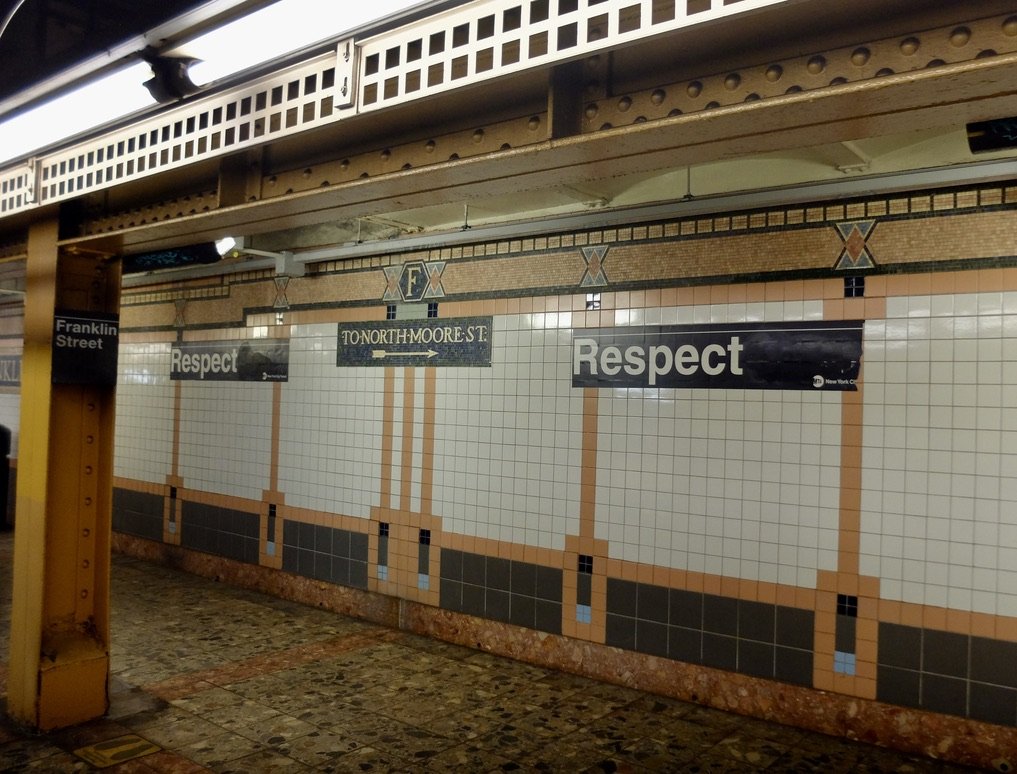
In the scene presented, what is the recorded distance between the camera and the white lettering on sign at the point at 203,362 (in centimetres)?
768

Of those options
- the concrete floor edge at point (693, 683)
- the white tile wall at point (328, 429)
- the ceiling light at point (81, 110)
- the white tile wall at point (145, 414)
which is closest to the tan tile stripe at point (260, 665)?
the concrete floor edge at point (693, 683)

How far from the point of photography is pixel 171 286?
8.36m

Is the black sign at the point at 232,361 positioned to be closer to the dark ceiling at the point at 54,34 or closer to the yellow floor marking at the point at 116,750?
the yellow floor marking at the point at 116,750

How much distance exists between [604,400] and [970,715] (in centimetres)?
270

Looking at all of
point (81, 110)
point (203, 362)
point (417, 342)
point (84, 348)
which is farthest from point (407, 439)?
point (81, 110)

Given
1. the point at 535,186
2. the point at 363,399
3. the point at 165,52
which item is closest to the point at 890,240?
the point at 535,186

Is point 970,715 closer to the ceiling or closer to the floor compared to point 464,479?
closer to the floor

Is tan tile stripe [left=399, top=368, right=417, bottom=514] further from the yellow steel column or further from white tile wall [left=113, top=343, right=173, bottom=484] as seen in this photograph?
white tile wall [left=113, top=343, right=173, bottom=484]

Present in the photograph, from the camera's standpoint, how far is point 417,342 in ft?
20.3

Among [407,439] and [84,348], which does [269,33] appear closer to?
[84,348]

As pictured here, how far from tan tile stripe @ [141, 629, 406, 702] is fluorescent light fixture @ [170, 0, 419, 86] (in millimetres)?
3859

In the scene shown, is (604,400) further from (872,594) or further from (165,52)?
(165,52)

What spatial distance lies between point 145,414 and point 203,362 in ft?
4.18

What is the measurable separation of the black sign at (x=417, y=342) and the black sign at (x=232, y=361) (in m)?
0.82
